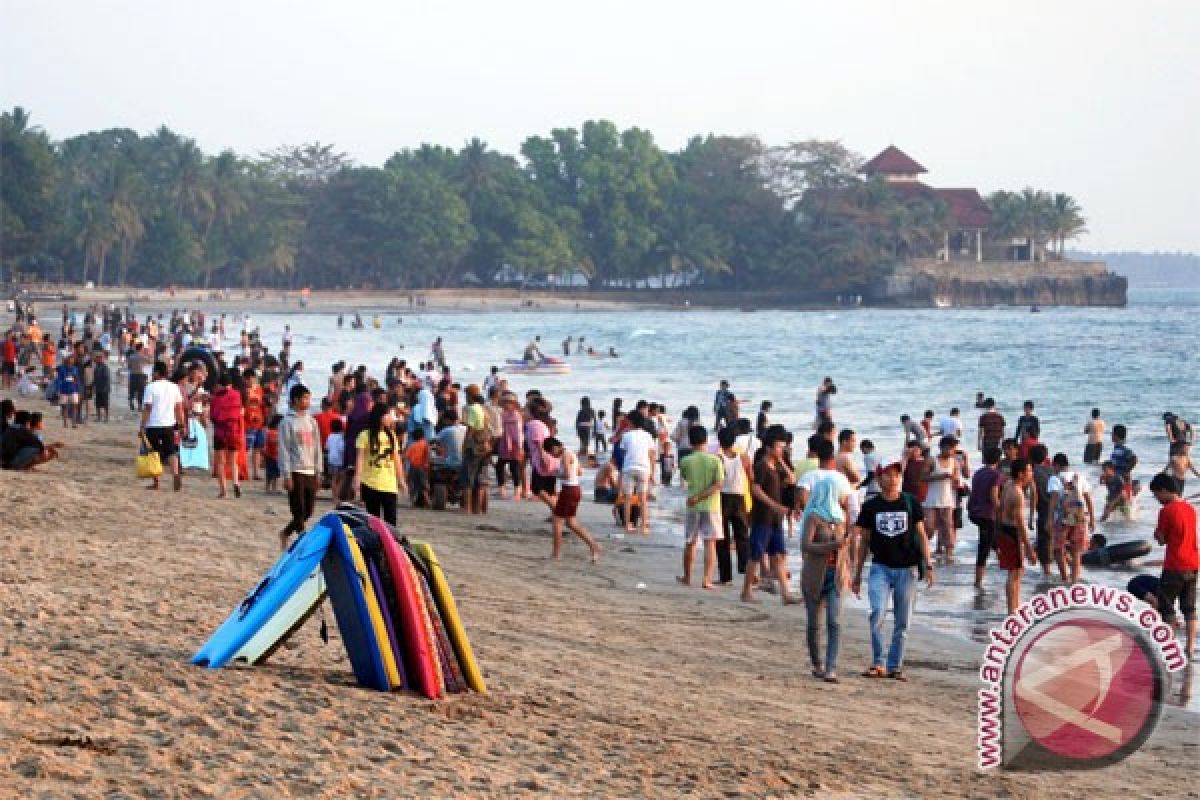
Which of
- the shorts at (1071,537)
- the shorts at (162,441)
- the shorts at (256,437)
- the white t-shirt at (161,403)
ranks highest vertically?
the white t-shirt at (161,403)

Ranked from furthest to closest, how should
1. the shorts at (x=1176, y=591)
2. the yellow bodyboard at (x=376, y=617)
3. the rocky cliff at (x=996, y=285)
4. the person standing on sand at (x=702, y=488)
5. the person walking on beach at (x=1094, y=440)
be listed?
the rocky cliff at (x=996, y=285) → the person walking on beach at (x=1094, y=440) → the person standing on sand at (x=702, y=488) → the shorts at (x=1176, y=591) → the yellow bodyboard at (x=376, y=617)

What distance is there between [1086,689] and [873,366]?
5397cm

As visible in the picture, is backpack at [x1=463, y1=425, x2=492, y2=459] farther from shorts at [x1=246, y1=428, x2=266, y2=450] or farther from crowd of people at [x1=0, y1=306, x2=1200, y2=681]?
shorts at [x1=246, y1=428, x2=266, y2=450]

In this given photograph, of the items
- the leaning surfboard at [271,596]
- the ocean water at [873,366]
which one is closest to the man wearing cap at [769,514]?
the ocean water at [873,366]

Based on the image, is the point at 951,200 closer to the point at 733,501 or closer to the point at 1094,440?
the point at 1094,440

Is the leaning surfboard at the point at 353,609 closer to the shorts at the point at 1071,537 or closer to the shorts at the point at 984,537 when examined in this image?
the shorts at the point at 984,537

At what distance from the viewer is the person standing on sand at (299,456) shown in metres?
12.6

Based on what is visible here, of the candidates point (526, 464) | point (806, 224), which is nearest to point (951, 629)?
point (526, 464)

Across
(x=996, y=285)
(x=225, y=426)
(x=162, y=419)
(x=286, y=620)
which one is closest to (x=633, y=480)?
(x=225, y=426)

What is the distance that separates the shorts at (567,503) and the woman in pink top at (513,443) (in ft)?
13.7

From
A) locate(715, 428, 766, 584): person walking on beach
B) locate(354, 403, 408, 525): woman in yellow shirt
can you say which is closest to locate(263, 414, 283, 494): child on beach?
locate(354, 403, 408, 525): woman in yellow shirt

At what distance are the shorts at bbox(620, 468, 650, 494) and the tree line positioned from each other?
97.4 m

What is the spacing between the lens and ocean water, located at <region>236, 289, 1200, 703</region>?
2758 cm

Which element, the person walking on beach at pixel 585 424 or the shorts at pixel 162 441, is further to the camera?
the person walking on beach at pixel 585 424
